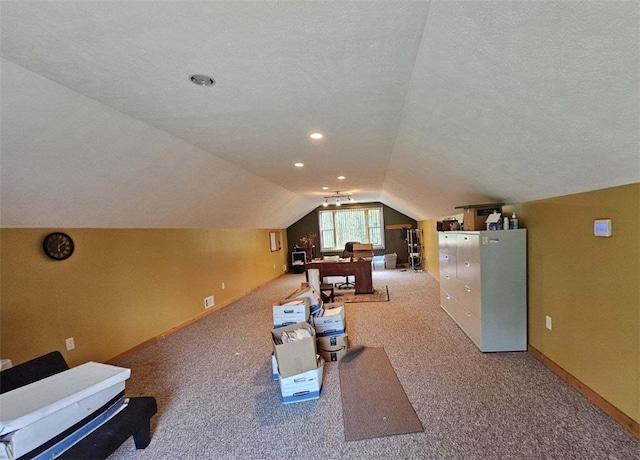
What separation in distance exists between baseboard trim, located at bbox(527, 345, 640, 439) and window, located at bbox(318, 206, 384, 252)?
24.1ft

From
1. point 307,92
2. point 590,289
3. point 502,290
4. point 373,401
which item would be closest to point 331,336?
point 373,401

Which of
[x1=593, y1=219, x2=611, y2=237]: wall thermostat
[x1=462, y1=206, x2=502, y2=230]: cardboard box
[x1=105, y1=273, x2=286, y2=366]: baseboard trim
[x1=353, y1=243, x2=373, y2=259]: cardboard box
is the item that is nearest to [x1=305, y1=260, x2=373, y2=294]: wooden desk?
[x1=353, y1=243, x2=373, y2=259]: cardboard box

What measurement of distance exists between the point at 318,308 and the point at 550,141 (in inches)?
100

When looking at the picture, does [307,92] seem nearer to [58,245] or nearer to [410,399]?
[410,399]

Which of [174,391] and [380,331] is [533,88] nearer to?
[380,331]

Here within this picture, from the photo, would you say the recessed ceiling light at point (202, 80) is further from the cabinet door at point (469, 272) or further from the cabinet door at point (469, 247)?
the cabinet door at point (469, 272)

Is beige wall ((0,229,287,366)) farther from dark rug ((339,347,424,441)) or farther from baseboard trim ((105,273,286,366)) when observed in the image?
dark rug ((339,347,424,441))

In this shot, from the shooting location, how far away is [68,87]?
5.82 feet

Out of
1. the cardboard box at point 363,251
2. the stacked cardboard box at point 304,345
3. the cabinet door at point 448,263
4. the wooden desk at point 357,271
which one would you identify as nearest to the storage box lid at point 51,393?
the stacked cardboard box at point 304,345

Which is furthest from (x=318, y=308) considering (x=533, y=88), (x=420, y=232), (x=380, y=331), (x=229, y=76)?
(x=420, y=232)

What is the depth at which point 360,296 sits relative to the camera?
5.70 m

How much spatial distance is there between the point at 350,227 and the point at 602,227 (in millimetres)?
8313

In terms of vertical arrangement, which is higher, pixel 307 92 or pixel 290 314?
pixel 307 92

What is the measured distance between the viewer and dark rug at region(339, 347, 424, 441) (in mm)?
1968
